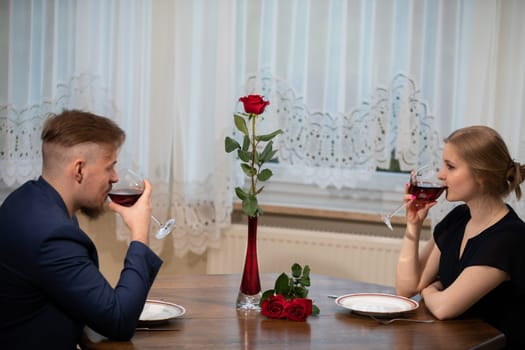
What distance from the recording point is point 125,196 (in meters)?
2.13

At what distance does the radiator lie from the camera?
3533 millimetres

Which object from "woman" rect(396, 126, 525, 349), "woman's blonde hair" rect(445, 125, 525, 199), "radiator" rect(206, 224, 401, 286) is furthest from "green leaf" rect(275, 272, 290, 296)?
"radiator" rect(206, 224, 401, 286)

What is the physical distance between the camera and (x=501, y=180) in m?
2.45

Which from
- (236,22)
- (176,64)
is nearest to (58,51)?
(176,64)

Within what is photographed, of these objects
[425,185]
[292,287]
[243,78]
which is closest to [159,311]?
[292,287]

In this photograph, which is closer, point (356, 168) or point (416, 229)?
point (416, 229)

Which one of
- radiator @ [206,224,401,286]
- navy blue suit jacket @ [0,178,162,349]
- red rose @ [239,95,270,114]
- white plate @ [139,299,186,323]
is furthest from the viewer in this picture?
radiator @ [206,224,401,286]

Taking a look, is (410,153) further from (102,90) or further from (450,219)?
(102,90)

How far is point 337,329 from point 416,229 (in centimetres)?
58

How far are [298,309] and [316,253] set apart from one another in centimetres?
143

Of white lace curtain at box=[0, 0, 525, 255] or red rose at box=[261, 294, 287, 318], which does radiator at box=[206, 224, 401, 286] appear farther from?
red rose at box=[261, 294, 287, 318]

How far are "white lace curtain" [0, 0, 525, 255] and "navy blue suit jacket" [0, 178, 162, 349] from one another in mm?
1706

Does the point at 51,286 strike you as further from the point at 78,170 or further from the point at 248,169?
the point at 248,169

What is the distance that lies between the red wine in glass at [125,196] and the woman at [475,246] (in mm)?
877
